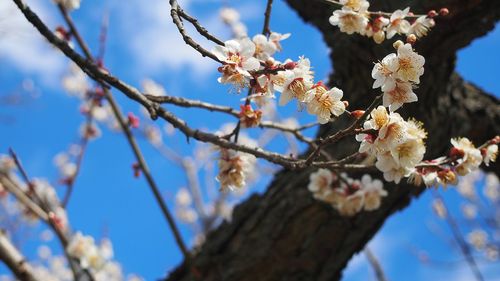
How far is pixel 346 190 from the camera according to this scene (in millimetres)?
1917

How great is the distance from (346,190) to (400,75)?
0.92m

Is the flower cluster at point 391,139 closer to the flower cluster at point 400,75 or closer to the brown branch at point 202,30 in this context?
the flower cluster at point 400,75

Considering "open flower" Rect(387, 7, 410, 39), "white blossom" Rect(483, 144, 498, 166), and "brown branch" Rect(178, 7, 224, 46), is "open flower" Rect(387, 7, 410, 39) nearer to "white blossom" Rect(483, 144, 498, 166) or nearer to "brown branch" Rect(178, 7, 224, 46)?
"white blossom" Rect(483, 144, 498, 166)

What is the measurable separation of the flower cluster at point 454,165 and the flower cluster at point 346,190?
44 cm

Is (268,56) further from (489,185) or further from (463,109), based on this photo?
(489,185)

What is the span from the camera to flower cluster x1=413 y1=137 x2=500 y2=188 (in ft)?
4.44

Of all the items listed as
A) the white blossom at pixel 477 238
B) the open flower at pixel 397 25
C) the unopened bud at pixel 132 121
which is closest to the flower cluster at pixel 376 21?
the open flower at pixel 397 25

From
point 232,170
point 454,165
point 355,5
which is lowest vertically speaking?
point 454,165

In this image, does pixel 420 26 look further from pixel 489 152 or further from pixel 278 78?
pixel 278 78

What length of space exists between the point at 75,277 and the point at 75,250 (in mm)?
377

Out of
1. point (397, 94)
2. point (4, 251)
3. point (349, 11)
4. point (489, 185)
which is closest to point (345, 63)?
point (349, 11)

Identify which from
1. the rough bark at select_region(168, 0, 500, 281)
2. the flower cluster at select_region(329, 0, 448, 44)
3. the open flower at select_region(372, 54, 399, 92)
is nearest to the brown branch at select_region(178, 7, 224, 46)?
the open flower at select_region(372, 54, 399, 92)

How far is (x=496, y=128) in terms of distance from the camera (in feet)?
8.34

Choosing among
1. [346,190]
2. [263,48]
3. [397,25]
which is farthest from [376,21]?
[346,190]
